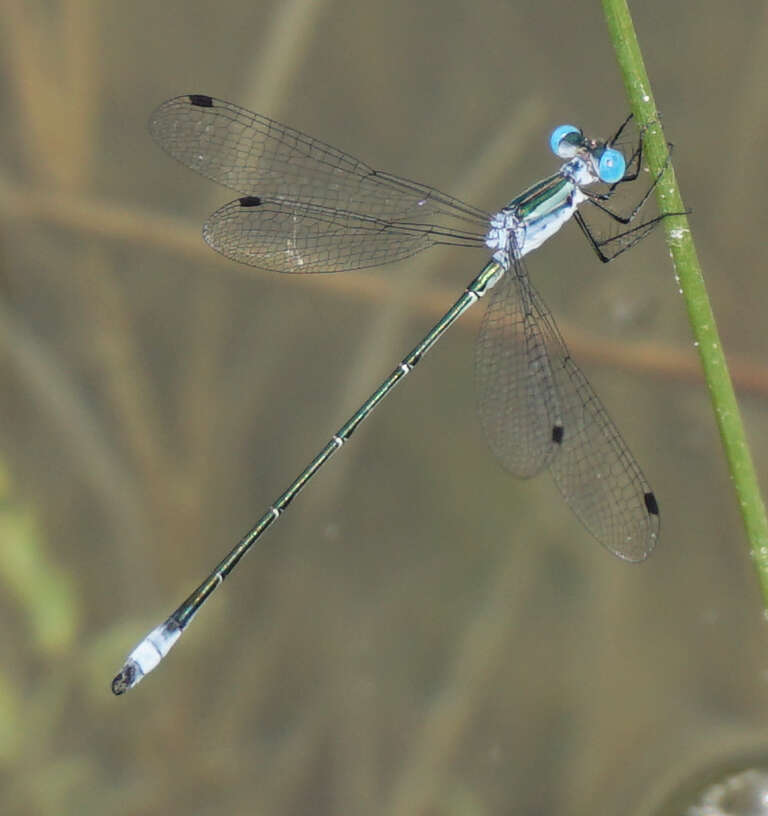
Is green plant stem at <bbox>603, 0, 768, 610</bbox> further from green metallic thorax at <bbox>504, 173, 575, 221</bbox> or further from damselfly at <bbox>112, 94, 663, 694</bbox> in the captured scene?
green metallic thorax at <bbox>504, 173, 575, 221</bbox>

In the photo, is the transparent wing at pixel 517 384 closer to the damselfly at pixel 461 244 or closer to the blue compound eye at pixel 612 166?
the damselfly at pixel 461 244

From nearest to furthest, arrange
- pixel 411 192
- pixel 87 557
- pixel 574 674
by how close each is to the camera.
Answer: pixel 411 192
pixel 574 674
pixel 87 557

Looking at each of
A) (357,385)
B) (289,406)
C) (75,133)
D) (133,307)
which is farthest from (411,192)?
(75,133)

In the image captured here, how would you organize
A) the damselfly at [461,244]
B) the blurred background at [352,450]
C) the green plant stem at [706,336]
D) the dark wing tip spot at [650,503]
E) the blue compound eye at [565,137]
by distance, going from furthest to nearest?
the blurred background at [352,450] → the blue compound eye at [565,137] → the damselfly at [461,244] → the dark wing tip spot at [650,503] → the green plant stem at [706,336]

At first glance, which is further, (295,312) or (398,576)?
(295,312)

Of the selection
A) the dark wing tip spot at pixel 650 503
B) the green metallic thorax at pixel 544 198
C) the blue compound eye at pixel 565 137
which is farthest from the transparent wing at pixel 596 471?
the blue compound eye at pixel 565 137

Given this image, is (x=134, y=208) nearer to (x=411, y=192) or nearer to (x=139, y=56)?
(x=139, y=56)

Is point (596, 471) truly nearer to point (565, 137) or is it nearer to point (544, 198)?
point (544, 198)
